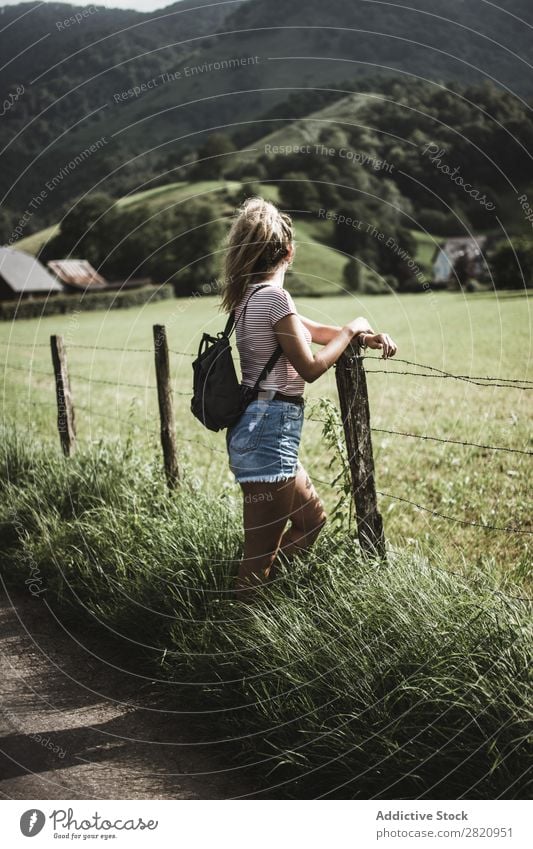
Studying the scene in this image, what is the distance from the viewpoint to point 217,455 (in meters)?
8.71

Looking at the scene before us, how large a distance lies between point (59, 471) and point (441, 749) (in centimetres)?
411

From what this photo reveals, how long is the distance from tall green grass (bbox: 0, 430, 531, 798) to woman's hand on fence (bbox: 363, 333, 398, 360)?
1.05m

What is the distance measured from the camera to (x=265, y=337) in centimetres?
339

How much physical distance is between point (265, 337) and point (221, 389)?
35 cm

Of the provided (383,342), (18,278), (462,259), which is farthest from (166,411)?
(18,278)

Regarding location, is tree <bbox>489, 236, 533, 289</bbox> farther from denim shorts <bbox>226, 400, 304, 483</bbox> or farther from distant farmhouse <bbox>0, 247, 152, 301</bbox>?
denim shorts <bbox>226, 400, 304, 483</bbox>

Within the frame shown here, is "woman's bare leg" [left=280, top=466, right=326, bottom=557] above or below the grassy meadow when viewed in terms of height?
above

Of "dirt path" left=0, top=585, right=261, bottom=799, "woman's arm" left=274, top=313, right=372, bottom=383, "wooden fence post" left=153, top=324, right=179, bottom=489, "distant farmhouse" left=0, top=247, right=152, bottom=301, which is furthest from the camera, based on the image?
"distant farmhouse" left=0, top=247, right=152, bottom=301

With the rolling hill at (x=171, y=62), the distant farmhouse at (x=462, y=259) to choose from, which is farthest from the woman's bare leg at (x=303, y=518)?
the distant farmhouse at (x=462, y=259)

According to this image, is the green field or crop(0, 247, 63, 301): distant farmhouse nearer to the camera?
the green field

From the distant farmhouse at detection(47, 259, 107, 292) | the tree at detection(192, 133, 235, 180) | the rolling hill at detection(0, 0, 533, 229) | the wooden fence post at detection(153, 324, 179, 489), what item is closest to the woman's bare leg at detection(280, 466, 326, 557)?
the wooden fence post at detection(153, 324, 179, 489)

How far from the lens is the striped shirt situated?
3.32 metres

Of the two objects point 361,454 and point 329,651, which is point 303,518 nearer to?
point 361,454

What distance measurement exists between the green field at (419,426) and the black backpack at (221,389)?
0.90m
